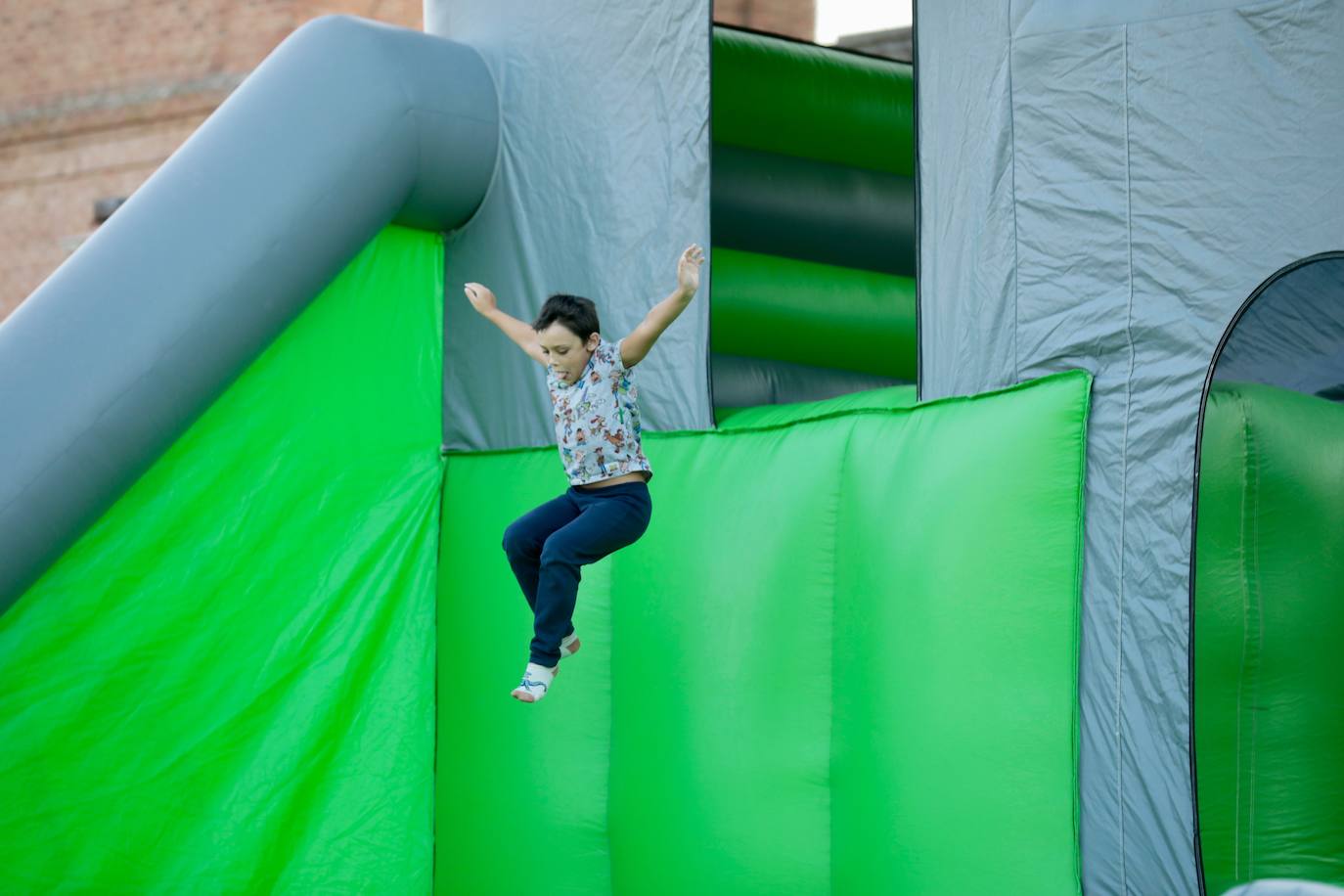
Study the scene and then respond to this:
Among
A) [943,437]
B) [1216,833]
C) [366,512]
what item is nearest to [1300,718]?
[1216,833]

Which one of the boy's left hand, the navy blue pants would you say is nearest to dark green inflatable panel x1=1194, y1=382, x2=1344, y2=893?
the boy's left hand

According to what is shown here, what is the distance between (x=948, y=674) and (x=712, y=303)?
1.86 m

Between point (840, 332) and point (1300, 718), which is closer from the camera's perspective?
point (1300, 718)

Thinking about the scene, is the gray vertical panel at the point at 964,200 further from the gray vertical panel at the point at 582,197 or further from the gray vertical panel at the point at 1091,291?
the gray vertical panel at the point at 582,197

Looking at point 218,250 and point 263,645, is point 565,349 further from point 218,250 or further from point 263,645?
point 263,645

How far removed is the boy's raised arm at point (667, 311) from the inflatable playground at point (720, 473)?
1.75ft

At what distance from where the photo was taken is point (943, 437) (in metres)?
3.41

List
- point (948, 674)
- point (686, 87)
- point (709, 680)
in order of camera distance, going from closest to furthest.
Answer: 1. point (948, 674)
2. point (709, 680)
3. point (686, 87)

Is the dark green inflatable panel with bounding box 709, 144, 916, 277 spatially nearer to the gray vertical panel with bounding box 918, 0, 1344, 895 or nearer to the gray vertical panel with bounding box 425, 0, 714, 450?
the gray vertical panel with bounding box 425, 0, 714, 450

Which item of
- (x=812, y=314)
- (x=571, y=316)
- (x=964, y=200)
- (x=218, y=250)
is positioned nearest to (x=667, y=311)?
(x=571, y=316)

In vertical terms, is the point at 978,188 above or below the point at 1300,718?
above

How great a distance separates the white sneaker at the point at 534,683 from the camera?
11.2 feet

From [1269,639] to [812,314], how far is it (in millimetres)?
2315

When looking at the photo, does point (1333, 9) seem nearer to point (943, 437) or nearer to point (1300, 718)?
point (943, 437)
